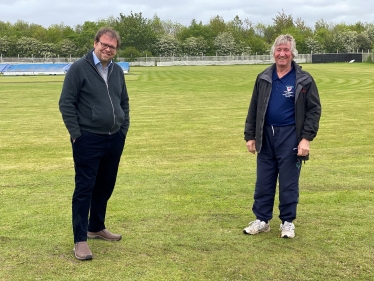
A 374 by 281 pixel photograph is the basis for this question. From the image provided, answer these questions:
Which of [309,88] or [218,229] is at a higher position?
[309,88]

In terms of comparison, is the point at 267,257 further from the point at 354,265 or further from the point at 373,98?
the point at 373,98

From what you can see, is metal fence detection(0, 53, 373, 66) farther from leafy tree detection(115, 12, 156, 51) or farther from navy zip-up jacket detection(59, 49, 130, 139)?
navy zip-up jacket detection(59, 49, 130, 139)

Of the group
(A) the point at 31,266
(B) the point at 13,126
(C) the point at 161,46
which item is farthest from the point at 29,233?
(C) the point at 161,46

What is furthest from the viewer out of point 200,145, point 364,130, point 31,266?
point 364,130

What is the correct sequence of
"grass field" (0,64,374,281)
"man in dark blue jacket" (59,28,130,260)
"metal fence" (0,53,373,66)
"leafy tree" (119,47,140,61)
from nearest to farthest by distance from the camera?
"grass field" (0,64,374,281) < "man in dark blue jacket" (59,28,130,260) < "metal fence" (0,53,373,66) < "leafy tree" (119,47,140,61)

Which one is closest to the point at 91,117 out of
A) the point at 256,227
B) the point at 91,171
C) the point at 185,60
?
the point at 91,171

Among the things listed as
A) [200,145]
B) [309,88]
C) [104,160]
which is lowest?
[200,145]

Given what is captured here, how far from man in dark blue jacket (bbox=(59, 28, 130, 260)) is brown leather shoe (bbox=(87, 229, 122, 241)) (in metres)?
0.35

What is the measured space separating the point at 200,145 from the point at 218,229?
18.6 ft

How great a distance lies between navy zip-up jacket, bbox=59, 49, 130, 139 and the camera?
453 centimetres

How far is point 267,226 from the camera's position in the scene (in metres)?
5.44

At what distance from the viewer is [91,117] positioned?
15.1 ft

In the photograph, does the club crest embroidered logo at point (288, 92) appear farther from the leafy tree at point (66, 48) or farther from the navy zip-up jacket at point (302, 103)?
the leafy tree at point (66, 48)

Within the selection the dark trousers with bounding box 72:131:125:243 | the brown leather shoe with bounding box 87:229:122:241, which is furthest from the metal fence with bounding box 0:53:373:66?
the dark trousers with bounding box 72:131:125:243
